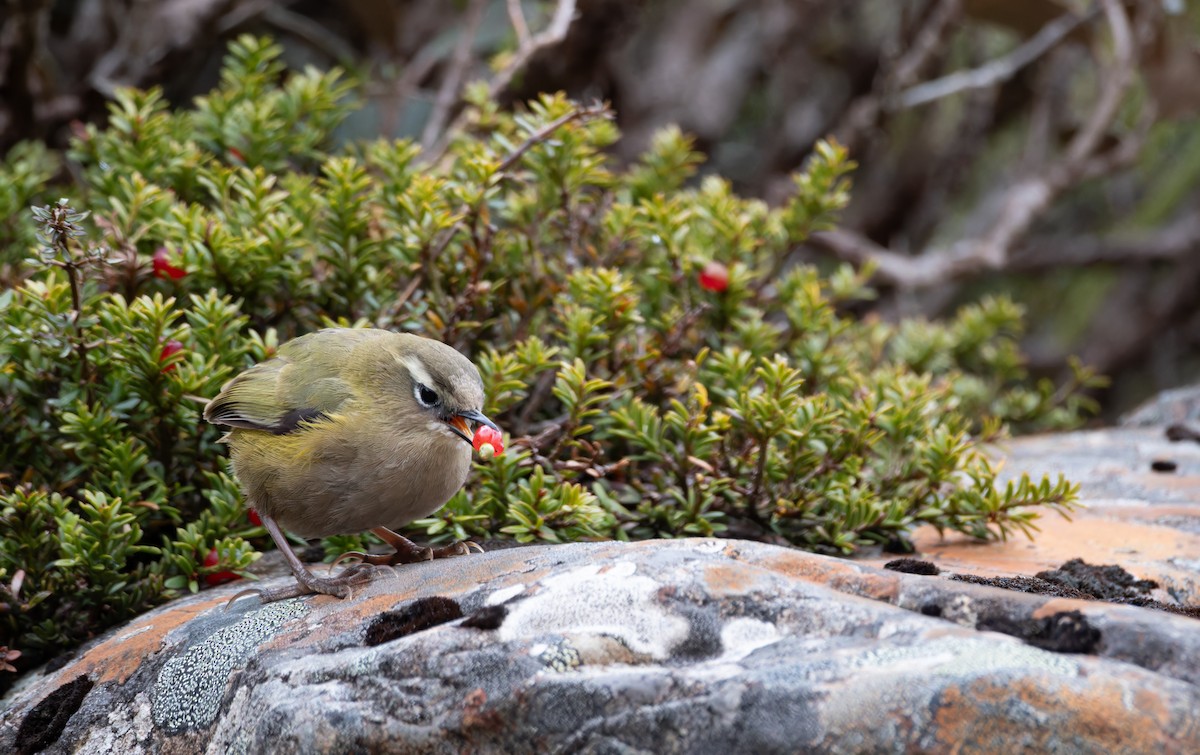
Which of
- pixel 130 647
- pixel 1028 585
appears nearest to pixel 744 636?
pixel 1028 585

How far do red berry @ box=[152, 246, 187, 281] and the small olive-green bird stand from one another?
0.56 m

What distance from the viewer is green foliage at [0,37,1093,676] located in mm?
3109

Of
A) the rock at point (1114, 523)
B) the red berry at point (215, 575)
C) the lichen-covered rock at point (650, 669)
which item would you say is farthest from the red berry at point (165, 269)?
the rock at point (1114, 523)

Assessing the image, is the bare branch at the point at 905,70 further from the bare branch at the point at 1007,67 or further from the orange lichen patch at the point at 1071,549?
the orange lichen patch at the point at 1071,549

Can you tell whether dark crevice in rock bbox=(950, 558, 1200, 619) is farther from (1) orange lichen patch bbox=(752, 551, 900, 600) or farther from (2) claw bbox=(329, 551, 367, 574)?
(2) claw bbox=(329, 551, 367, 574)

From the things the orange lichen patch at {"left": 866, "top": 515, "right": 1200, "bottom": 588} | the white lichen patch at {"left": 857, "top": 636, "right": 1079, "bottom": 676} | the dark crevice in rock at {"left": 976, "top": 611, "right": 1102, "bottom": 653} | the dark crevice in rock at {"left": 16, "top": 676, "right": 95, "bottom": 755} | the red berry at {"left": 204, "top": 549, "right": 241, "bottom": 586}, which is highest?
the orange lichen patch at {"left": 866, "top": 515, "right": 1200, "bottom": 588}

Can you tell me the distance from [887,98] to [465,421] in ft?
16.3

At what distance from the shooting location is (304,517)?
2.95 m

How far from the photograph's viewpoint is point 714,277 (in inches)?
156

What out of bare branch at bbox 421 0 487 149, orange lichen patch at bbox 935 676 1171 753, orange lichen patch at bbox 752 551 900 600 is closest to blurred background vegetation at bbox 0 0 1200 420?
bare branch at bbox 421 0 487 149

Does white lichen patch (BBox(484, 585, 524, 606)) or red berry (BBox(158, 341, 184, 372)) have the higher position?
red berry (BBox(158, 341, 184, 372))

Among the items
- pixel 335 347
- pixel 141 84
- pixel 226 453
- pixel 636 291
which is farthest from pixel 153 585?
pixel 141 84

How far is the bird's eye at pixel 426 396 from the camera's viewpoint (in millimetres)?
2949

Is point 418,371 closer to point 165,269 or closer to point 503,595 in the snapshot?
point 503,595
